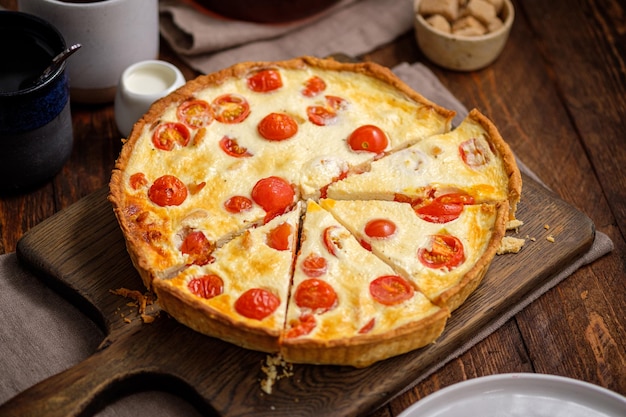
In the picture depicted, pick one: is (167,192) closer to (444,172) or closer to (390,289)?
(390,289)

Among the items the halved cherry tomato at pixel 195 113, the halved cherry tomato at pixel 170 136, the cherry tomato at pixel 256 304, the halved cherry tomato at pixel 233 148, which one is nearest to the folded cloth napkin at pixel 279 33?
the halved cherry tomato at pixel 195 113

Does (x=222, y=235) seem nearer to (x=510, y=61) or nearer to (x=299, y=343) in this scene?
(x=299, y=343)

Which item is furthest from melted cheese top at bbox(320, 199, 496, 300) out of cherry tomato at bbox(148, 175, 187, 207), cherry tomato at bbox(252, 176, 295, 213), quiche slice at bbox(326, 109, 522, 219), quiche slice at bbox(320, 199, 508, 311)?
cherry tomato at bbox(148, 175, 187, 207)

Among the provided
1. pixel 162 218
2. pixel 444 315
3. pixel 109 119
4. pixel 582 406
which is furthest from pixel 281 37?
pixel 582 406

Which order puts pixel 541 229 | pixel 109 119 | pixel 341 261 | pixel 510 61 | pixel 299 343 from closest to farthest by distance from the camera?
pixel 299 343
pixel 341 261
pixel 541 229
pixel 109 119
pixel 510 61

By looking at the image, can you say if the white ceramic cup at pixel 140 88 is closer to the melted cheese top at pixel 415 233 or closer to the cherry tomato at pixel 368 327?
the melted cheese top at pixel 415 233

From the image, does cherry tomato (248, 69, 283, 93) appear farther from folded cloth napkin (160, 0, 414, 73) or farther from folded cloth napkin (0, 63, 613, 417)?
folded cloth napkin (0, 63, 613, 417)
